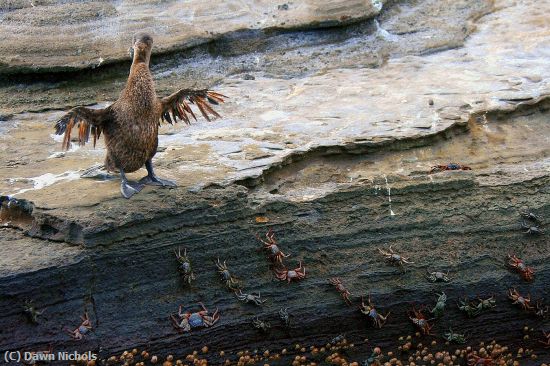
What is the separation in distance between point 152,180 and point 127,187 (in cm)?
21

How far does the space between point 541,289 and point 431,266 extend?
0.92m

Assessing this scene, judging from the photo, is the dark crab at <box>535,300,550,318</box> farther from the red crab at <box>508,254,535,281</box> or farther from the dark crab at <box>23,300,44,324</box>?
the dark crab at <box>23,300,44,324</box>

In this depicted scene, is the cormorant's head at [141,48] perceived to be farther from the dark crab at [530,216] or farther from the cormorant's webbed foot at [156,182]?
the dark crab at [530,216]

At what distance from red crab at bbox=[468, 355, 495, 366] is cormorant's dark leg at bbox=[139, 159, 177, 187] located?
2.54m

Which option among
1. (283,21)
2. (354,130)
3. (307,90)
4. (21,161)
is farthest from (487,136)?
(21,161)

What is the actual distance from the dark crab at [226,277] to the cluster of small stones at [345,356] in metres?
0.45

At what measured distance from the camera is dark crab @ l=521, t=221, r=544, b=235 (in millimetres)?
6699

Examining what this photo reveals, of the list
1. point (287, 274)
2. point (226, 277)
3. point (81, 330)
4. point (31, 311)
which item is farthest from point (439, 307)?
point (31, 311)

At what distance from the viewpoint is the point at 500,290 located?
21.7 ft

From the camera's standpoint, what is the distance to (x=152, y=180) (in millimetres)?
6301

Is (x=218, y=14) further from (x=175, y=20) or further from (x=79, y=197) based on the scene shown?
(x=79, y=197)

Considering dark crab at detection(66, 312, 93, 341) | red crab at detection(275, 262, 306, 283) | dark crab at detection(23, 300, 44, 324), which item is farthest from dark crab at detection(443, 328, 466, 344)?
dark crab at detection(23, 300, 44, 324)

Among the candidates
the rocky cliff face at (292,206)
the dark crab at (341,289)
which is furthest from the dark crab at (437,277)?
the dark crab at (341,289)

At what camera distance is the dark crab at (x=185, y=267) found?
591cm
